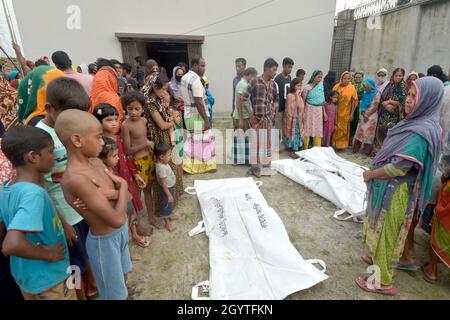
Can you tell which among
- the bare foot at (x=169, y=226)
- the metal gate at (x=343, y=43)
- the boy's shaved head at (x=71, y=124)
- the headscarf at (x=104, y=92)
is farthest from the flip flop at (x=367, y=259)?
the metal gate at (x=343, y=43)

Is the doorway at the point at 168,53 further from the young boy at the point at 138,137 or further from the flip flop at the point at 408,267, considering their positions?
the flip flop at the point at 408,267

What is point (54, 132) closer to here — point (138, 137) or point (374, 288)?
point (138, 137)

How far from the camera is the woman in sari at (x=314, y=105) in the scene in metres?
4.95

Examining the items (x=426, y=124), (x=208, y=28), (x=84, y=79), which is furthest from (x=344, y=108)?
(x=84, y=79)

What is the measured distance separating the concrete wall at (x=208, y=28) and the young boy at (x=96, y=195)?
6.66 m

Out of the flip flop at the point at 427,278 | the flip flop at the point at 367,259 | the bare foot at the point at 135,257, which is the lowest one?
the flip flop at the point at 427,278

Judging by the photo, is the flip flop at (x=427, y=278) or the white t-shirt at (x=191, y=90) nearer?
the flip flop at (x=427, y=278)

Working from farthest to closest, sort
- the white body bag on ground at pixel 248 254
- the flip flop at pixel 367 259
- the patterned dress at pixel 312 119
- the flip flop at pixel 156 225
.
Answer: the patterned dress at pixel 312 119
the flip flop at pixel 156 225
the flip flop at pixel 367 259
the white body bag on ground at pixel 248 254

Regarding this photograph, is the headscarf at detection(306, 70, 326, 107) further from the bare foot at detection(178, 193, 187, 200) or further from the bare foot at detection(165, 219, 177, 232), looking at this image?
the bare foot at detection(165, 219, 177, 232)

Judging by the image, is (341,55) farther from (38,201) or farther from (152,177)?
(38,201)

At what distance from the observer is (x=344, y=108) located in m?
5.26

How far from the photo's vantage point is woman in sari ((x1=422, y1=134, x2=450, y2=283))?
6.79 feet

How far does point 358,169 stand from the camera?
4117 millimetres

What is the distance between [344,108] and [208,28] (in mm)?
4439
